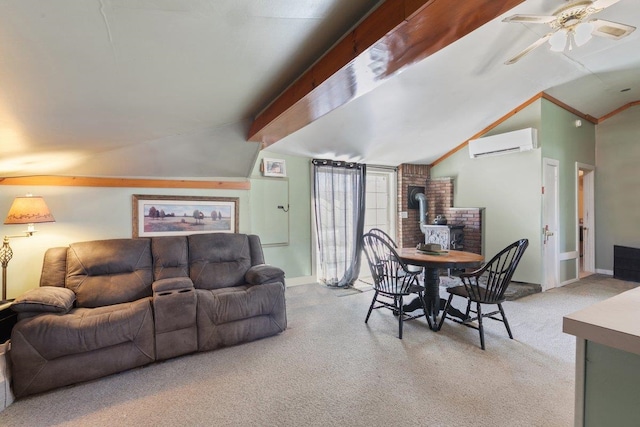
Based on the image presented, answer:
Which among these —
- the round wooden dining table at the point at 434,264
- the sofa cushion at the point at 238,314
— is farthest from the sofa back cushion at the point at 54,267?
the round wooden dining table at the point at 434,264

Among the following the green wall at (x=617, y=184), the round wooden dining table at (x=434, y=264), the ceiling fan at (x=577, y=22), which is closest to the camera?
the ceiling fan at (x=577, y=22)

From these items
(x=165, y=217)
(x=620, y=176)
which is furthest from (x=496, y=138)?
(x=165, y=217)

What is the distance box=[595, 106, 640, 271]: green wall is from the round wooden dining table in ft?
14.2

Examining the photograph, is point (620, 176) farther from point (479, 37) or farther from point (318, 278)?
point (318, 278)

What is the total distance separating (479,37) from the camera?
2676 millimetres

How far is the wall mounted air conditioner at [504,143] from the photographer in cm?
422

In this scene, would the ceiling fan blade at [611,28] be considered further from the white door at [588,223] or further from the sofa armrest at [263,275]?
the white door at [588,223]

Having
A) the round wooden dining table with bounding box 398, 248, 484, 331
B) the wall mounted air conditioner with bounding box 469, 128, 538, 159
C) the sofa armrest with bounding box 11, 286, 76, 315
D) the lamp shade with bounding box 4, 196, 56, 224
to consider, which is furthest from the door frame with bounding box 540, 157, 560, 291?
the lamp shade with bounding box 4, 196, 56, 224

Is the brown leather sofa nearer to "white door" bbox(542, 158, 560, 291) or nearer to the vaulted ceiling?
the vaulted ceiling

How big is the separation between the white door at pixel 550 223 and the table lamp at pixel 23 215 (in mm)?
6021

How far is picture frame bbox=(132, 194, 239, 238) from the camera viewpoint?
10.6 ft

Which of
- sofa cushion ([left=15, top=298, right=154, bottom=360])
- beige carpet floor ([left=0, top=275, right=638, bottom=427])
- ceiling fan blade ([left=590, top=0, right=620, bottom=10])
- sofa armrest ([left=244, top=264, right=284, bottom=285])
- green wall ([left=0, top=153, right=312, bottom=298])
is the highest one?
ceiling fan blade ([left=590, top=0, right=620, bottom=10])

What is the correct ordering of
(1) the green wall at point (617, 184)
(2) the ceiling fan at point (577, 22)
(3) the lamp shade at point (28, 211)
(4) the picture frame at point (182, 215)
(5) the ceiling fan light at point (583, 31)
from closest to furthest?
(2) the ceiling fan at point (577, 22), (5) the ceiling fan light at point (583, 31), (3) the lamp shade at point (28, 211), (4) the picture frame at point (182, 215), (1) the green wall at point (617, 184)

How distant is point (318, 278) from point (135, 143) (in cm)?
307
